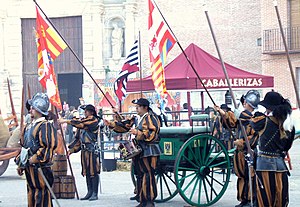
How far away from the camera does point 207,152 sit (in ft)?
36.5

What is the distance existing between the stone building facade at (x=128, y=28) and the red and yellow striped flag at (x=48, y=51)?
20.7 metres

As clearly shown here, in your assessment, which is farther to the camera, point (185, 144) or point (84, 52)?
point (84, 52)

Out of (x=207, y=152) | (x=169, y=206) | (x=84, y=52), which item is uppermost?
(x=84, y=52)

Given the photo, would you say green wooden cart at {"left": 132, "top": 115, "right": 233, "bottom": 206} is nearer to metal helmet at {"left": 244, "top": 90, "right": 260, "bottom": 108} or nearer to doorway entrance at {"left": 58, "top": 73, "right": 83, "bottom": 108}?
metal helmet at {"left": 244, "top": 90, "right": 260, "bottom": 108}

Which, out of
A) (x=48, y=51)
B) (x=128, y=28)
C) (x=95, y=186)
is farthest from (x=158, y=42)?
(x=128, y=28)

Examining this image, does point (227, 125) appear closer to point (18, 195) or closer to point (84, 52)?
point (18, 195)

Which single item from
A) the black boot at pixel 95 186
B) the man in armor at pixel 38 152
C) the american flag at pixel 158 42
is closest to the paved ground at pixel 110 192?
the black boot at pixel 95 186

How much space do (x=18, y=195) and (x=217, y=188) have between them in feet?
11.6

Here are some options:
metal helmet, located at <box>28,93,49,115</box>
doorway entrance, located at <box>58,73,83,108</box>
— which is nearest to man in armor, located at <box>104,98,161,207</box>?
metal helmet, located at <box>28,93,49,115</box>

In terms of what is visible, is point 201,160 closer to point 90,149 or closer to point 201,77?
point 90,149

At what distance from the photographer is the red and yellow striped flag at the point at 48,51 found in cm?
1155

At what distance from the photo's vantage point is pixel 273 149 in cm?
845

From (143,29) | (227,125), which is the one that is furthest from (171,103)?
(227,125)

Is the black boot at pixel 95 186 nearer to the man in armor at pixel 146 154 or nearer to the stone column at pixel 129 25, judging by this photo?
the man in armor at pixel 146 154
